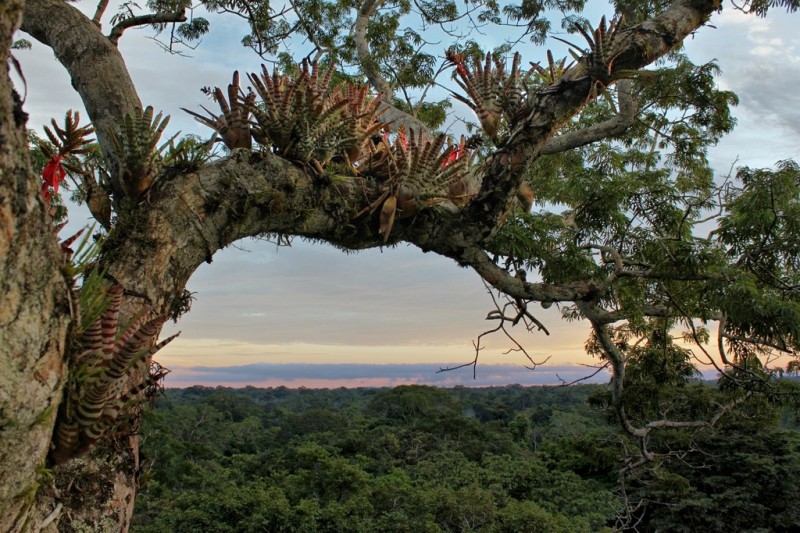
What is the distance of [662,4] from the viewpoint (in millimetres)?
5910

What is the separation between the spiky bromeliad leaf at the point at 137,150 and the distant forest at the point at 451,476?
234 inches

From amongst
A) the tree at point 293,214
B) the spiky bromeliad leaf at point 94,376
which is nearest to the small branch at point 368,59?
the tree at point 293,214

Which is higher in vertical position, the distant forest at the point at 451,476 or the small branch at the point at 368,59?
the small branch at the point at 368,59

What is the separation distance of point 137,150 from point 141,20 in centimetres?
173

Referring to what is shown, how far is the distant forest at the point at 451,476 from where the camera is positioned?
50.0 ft

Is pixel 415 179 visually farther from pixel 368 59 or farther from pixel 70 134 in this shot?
pixel 368 59

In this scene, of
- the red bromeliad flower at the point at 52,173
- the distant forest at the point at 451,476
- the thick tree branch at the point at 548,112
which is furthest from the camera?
the distant forest at the point at 451,476

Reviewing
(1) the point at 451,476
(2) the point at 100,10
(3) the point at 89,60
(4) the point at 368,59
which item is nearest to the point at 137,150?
(3) the point at 89,60

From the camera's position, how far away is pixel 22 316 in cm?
111

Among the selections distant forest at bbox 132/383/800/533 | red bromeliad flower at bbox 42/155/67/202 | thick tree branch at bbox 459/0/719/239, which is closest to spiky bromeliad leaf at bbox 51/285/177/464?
red bromeliad flower at bbox 42/155/67/202

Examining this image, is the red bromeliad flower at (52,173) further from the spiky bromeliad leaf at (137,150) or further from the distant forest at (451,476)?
the distant forest at (451,476)

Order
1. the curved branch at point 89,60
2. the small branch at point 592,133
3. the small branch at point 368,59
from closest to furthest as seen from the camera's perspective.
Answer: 1. the curved branch at point 89,60
2. the small branch at point 592,133
3. the small branch at point 368,59

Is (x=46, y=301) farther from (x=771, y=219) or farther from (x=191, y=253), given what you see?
(x=771, y=219)

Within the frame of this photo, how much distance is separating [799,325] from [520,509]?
12.7 meters
